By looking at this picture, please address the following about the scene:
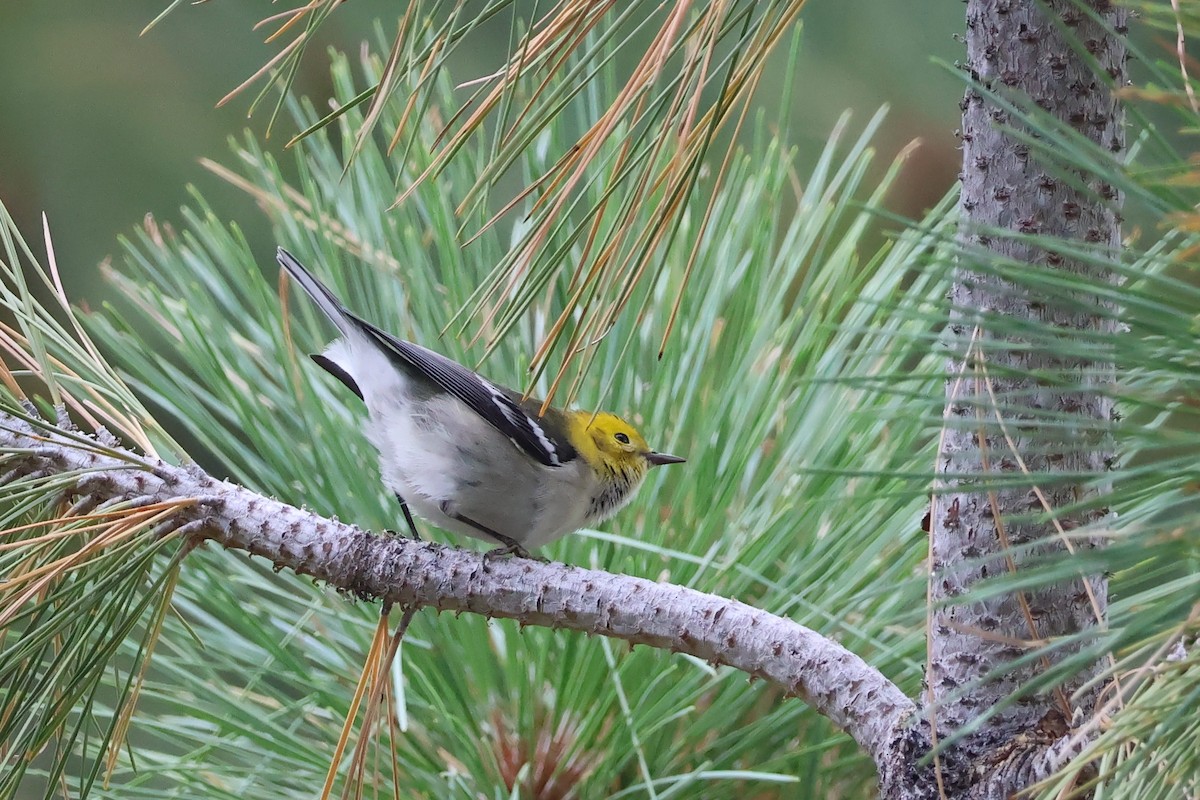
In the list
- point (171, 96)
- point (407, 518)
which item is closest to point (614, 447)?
point (407, 518)

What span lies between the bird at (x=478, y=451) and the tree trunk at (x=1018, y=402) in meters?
0.69

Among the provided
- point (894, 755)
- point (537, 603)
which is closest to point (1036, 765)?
point (894, 755)

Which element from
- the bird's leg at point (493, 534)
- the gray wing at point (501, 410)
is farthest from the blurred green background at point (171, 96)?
the bird's leg at point (493, 534)

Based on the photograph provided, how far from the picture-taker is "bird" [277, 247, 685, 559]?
157 cm

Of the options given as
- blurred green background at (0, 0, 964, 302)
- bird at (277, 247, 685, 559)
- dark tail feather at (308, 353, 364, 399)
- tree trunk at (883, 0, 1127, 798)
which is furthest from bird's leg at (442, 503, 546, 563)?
blurred green background at (0, 0, 964, 302)

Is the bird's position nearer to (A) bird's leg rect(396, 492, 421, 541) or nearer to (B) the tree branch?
(A) bird's leg rect(396, 492, 421, 541)

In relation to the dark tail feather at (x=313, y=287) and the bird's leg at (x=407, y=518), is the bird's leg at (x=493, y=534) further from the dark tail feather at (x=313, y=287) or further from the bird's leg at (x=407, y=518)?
the dark tail feather at (x=313, y=287)

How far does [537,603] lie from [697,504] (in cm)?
31

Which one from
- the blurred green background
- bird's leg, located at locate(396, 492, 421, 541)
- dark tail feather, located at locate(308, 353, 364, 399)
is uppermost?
the blurred green background

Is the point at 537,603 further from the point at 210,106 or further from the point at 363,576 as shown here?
the point at 210,106

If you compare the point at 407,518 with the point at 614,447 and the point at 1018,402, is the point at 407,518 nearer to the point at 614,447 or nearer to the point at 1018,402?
the point at 614,447

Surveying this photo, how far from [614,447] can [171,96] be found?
1093mm

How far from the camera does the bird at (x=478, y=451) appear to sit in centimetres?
157

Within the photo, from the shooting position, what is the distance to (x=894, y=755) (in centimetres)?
76
